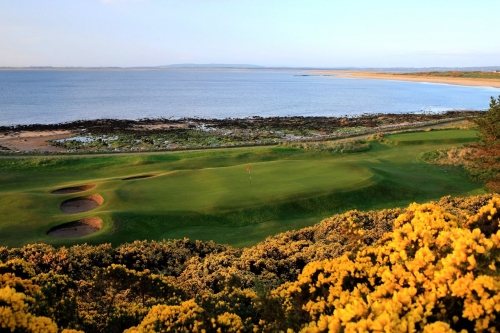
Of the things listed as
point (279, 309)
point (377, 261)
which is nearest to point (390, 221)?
point (377, 261)

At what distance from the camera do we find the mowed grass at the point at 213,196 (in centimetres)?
1719

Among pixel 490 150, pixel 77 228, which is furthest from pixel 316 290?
pixel 490 150

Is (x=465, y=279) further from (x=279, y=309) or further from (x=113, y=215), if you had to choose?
(x=113, y=215)

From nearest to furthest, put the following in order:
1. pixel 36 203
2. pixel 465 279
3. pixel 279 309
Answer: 1. pixel 465 279
2. pixel 279 309
3. pixel 36 203

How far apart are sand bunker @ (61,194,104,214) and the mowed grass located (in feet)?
1.11

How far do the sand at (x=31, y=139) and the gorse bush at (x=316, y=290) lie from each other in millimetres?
37170

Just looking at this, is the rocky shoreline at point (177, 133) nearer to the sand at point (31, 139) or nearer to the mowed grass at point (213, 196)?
the sand at point (31, 139)

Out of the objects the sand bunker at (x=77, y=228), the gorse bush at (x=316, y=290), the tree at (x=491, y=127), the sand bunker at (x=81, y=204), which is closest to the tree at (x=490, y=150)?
the tree at (x=491, y=127)

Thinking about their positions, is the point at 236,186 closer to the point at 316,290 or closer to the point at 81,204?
the point at 81,204

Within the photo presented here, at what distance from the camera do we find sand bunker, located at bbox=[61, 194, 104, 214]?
1991cm

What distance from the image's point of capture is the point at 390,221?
1469 cm

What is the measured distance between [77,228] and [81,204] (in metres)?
3.49

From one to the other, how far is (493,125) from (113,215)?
21.9 m

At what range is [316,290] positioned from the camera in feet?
19.8
